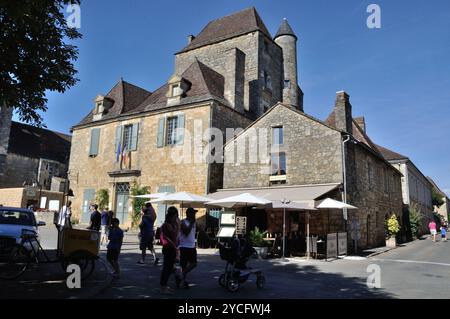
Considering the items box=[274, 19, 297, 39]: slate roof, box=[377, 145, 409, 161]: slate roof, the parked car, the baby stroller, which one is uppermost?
box=[274, 19, 297, 39]: slate roof

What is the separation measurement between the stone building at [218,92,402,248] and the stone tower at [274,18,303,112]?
9522 mm

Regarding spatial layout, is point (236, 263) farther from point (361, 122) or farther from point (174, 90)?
point (361, 122)

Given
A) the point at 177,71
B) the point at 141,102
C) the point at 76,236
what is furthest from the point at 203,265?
the point at 177,71

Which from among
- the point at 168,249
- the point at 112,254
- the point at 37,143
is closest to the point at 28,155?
the point at 37,143

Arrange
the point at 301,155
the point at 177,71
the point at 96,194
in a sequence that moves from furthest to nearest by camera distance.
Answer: the point at 177,71
the point at 96,194
the point at 301,155

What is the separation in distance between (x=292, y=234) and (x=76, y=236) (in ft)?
32.9

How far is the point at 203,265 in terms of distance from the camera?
403 inches

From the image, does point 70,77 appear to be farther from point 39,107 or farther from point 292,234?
point 292,234

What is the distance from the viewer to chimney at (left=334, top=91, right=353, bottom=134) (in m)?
18.0

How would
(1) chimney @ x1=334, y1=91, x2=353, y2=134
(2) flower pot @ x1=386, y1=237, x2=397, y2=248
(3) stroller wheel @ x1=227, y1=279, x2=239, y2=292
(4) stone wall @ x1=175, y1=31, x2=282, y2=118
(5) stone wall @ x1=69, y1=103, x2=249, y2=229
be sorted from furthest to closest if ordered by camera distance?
(4) stone wall @ x1=175, y1=31, x2=282, y2=118
(2) flower pot @ x1=386, y1=237, x2=397, y2=248
(5) stone wall @ x1=69, y1=103, x2=249, y2=229
(1) chimney @ x1=334, y1=91, x2=353, y2=134
(3) stroller wheel @ x1=227, y1=279, x2=239, y2=292

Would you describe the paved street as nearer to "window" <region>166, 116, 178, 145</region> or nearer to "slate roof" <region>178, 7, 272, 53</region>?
"window" <region>166, 116, 178, 145</region>

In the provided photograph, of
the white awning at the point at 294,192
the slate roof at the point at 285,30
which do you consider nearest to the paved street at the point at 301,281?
the white awning at the point at 294,192

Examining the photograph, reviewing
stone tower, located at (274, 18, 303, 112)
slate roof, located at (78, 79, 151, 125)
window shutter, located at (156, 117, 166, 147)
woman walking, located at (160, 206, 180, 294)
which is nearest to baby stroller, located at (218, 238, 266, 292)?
woman walking, located at (160, 206, 180, 294)
